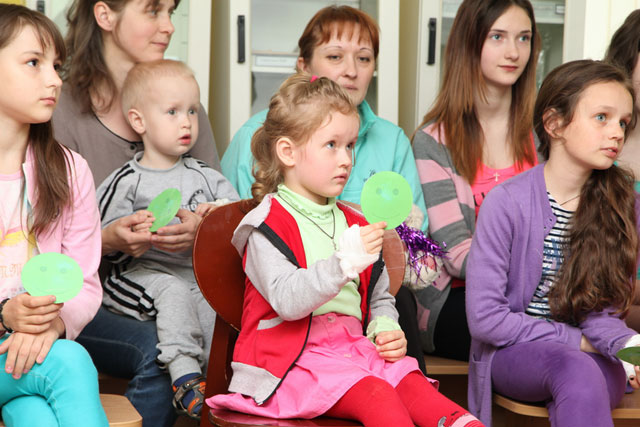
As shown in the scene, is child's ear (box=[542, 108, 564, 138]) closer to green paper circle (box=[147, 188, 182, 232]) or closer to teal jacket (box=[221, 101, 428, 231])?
teal jacket (box=[221, 101, 428, 231])

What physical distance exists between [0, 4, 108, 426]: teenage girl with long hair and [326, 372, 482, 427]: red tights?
0.49m

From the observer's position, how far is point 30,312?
1562 millimetres

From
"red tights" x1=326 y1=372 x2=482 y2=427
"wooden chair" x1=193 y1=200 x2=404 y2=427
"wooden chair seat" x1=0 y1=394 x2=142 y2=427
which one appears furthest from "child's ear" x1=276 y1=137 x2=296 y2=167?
"wooden chair seat" x1=0 y1=394 x2=142 y2=427

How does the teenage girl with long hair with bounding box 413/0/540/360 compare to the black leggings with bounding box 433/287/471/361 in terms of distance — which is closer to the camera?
the black leggings with bounding box 433/287/471/361

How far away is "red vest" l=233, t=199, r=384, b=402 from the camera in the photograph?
1689 millimetres

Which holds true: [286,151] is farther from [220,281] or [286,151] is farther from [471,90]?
[471,90]

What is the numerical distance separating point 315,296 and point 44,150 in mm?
756

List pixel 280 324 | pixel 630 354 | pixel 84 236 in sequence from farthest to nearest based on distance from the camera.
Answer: pixel 84 236
pixel 280 324
pixel 630 354

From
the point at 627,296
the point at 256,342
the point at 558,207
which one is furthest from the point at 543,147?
the point at 256,342

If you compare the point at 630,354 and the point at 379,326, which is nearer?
the point at 630,354

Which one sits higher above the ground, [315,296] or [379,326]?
[315,296]

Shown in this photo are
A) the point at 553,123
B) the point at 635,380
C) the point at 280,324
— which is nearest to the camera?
the point at 280,324

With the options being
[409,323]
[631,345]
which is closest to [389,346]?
[409,323]

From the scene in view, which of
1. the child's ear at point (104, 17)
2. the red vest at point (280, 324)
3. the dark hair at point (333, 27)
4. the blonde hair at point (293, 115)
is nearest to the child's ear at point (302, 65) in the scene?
the dark hair at point (333, 27)
